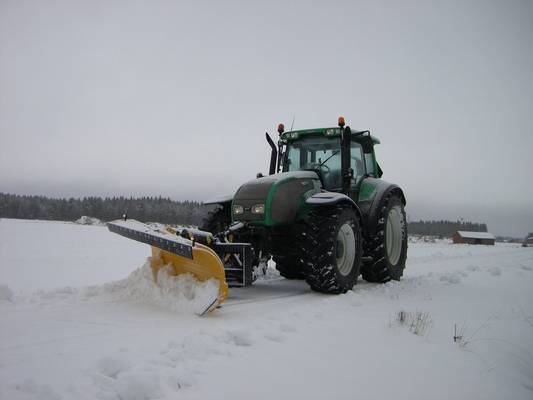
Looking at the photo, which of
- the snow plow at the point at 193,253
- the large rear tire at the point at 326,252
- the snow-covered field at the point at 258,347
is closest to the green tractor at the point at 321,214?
the large rear tire at the point at 326,252

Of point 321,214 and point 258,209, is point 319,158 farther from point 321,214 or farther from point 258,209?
point 258,209

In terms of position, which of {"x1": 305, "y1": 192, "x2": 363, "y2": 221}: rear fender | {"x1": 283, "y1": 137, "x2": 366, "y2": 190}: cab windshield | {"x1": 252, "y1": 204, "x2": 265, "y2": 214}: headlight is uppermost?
{"x1": 283, "y1": 137, "x2": 366, "y2": 190}: cab windshield

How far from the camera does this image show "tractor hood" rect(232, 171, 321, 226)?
5.06 meters

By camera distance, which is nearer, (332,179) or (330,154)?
(332,179)

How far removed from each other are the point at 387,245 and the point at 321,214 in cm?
232

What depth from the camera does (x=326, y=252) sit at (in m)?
4.88

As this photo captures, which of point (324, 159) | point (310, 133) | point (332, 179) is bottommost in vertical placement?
point (332, 179)

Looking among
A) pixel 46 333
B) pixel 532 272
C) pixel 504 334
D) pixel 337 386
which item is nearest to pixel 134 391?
pixel 337 386

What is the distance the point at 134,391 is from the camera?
6.71 ft

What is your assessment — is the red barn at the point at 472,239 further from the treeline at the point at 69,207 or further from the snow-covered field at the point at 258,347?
the snow-covered field at the point at 258,347

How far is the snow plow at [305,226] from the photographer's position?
4.30m

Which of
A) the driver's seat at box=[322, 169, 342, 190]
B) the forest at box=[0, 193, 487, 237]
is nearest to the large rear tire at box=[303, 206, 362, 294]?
the driver's seat at box=[322, 169, 342, 190]

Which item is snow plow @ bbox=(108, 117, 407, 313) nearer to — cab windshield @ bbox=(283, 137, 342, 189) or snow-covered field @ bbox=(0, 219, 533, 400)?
cab windshield @ bbox=(283, 137, 342, 189)

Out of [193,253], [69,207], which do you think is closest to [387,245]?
[193,253]
